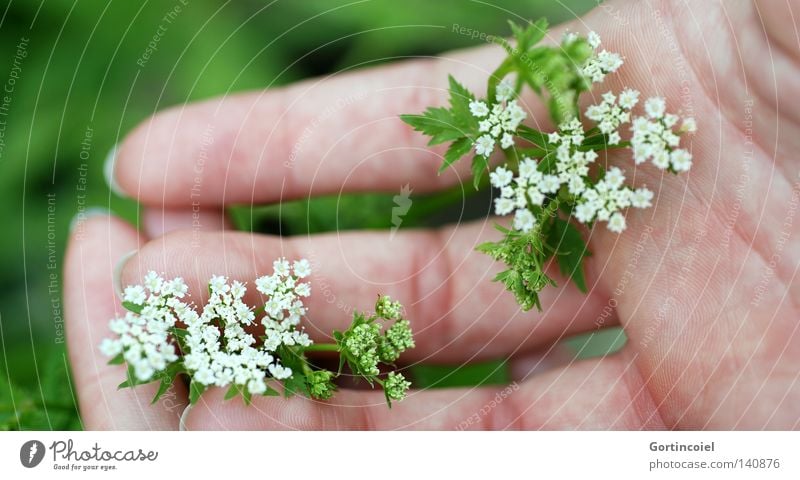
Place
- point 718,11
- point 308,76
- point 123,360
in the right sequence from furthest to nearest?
point 308,76
point 718,11
point 123,360

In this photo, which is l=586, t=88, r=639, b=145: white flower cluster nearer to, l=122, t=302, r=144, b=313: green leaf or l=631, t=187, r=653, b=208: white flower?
l=631, t=187, r=653, b=208: white flower

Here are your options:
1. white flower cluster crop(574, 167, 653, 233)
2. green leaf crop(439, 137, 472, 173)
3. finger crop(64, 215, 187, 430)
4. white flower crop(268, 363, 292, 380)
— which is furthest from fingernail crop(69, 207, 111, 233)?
white flower cluster crop(574, 167, 653, 233)

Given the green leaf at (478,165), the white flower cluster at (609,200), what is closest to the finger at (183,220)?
the green leaf at (478,165)

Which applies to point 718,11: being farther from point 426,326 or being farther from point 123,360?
point 123,360

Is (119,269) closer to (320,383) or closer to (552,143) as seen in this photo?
(320,383)

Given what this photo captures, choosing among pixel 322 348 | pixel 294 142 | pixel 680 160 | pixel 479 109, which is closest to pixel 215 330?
pixel 322 348

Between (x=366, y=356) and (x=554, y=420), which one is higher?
(x=366, y=356)

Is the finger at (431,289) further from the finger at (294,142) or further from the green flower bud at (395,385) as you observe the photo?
the green flower bud at (395,385)
